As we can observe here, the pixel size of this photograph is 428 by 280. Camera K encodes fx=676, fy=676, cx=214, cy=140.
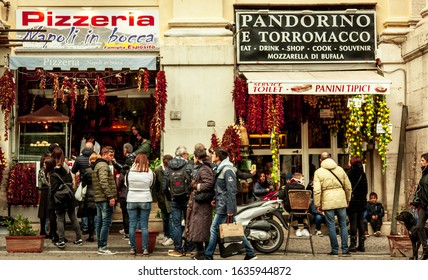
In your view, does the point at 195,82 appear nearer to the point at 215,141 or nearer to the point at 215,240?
the point at 215,141

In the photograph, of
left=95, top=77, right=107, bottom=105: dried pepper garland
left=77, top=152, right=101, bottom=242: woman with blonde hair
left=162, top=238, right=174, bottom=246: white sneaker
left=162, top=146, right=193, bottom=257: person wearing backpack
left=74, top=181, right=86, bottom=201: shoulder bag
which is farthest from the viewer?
left=95, top=77, right=107, bottom=105: dried pepper garland

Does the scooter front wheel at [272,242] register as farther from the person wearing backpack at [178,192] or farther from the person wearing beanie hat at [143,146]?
the person wearing beanie hat at [143,146]

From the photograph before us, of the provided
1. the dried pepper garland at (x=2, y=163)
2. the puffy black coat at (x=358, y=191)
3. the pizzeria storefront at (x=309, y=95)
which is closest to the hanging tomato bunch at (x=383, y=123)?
the pizzeria storefront at (x=309, y=95)

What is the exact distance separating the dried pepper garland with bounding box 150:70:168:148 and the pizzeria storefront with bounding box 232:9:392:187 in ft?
5.60

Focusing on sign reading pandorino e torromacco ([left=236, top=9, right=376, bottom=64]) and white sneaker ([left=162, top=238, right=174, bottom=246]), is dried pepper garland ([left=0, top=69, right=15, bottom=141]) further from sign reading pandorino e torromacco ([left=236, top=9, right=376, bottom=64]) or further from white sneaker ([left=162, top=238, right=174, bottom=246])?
sign reading pandorino e torromacco ([left=236, top=9, right=376, bottom=64])

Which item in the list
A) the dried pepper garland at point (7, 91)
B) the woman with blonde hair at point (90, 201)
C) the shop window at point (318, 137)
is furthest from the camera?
the shop window at point (318, 137)

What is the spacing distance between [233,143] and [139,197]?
4.15 metres

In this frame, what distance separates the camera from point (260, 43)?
16688mm

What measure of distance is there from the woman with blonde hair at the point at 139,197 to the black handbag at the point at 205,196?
1205 millimetres

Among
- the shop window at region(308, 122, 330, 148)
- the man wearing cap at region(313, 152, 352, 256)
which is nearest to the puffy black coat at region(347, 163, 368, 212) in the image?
the man wearing cap at region(313, 152, 352, 256)

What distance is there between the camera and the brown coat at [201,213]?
1136 cm

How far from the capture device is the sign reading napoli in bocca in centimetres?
1630

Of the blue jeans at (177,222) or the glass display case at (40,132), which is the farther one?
the glass display case at (40,132)

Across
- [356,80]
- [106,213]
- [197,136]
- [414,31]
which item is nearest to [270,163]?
[197,136]
